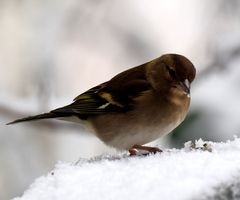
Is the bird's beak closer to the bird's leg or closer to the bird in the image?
the bird

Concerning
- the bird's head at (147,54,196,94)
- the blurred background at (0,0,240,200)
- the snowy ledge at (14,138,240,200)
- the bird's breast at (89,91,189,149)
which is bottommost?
the snowy ledge at (14,138,240,200)

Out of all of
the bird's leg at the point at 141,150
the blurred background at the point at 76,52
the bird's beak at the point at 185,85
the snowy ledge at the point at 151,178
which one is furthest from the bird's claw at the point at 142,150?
the blurred background at the point at 76,52

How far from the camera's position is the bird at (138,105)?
3885 mm

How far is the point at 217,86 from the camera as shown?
500cm

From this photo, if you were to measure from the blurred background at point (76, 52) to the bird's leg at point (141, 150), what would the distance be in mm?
1316

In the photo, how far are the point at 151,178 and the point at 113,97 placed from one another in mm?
1649

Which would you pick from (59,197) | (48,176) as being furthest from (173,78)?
(59,197)

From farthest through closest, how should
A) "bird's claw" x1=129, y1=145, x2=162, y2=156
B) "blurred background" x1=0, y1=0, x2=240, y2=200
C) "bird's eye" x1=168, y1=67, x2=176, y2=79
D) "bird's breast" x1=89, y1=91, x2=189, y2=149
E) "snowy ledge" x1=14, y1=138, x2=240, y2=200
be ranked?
1. "blurred background" x1=0, y1=0, x2=240, y2=200
2. "bird's eye" x1=168, y1=67, x2=176, y2=79
3. "bird's breast" x1=89, y1=91, x2=189, y2=149
4. "bird's claw" x1=129, y1=145, x2=162, y2=156
5. "snowy ledge" x1=14, y1=138, x2=240, y2=200

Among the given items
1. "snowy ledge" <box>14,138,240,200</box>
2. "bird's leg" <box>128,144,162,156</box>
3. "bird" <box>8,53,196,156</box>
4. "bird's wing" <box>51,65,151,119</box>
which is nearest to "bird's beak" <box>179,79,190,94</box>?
"bird" <box>8,53,196,156</box>

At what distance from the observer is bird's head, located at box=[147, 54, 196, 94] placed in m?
3.90

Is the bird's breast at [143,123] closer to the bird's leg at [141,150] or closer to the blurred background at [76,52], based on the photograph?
the bird's leg at [141,150]

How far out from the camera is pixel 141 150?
3641 mm

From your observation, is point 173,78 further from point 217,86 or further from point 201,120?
point 217,86

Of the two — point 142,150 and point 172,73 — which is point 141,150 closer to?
point 142,150
